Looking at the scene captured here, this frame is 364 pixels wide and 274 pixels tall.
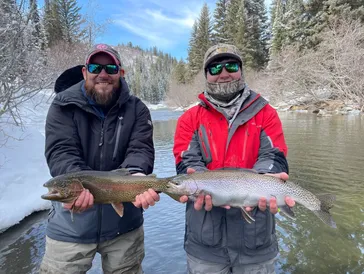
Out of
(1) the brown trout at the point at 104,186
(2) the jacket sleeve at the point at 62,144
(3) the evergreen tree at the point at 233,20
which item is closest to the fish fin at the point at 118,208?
(1) the brown trout at the point at 104,186

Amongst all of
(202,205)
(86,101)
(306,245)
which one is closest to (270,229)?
(202,205)

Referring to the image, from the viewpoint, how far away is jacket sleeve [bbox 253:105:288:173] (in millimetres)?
2720

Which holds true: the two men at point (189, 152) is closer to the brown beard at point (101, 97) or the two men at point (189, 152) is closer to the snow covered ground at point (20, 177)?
the brown beard at point (101, 97)

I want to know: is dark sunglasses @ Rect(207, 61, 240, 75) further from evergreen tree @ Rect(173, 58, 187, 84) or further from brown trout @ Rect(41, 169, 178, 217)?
evergreen tree @ Rect(173, 58, 187, 84)

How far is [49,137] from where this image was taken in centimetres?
295

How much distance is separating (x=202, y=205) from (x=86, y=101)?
5.07 feet

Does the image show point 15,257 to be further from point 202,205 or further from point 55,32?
point 55,32

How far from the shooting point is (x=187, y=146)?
2.89 meters

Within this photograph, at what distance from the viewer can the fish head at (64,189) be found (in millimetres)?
2600

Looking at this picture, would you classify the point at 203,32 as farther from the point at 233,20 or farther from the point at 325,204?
the point at 325,204

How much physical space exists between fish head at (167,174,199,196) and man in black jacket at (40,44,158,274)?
1.29 ft

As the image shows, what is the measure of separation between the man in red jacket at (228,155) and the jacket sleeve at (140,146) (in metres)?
0.38

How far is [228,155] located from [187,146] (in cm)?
40

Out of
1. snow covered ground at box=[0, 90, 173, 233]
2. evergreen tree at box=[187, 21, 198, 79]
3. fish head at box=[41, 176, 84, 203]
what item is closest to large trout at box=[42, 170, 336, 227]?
fish head at box=[41, 176, 84, 203]
